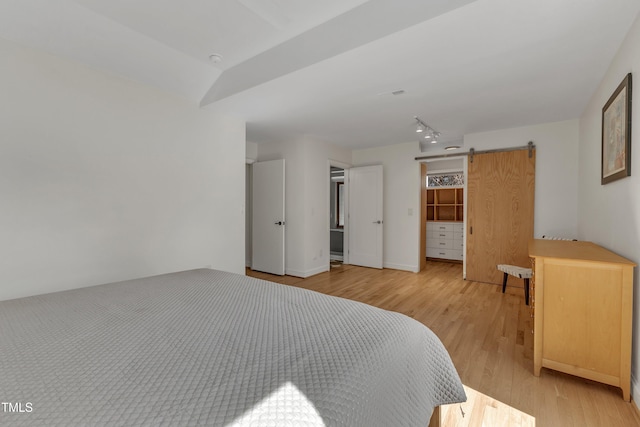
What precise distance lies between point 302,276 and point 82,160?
10.3 ft

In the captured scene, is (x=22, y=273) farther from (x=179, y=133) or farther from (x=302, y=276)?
(x=302, y=276)

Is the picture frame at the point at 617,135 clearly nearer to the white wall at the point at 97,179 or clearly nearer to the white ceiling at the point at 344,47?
the white ceiling at the point at 344,47

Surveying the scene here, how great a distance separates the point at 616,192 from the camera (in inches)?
80.7

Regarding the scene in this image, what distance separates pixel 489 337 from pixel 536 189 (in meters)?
2.49

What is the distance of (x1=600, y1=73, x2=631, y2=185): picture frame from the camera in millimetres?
1774

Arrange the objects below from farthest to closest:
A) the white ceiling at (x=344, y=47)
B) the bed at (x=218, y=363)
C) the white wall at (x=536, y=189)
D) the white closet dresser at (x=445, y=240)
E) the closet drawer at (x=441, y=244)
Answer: the closet drawer at (x=441, y=244) < the white closet dresser at (x=445, y=240) < the white wall at (x=536, y=189) < the white ceiling at (x=344, y=47) < the bed at (x=218, y=363)

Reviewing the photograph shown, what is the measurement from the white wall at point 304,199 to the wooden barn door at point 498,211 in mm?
2330

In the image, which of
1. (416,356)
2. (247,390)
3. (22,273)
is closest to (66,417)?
(247,390)

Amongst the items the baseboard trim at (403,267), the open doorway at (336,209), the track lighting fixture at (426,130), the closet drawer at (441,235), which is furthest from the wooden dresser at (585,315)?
the open doorway at (336,209)

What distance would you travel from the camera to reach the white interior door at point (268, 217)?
4.48 m

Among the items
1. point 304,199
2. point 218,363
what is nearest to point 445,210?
point 304,199

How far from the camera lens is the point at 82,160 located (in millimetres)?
2260

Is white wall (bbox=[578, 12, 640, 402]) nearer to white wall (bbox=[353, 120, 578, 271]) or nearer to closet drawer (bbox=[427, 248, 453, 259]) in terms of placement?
white wall (bbox=[353, 120, 578, 271])

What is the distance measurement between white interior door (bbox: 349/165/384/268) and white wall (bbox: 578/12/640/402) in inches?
108
